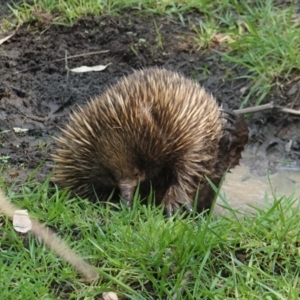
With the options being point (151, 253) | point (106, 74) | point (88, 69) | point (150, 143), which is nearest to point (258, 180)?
point (150, 143)

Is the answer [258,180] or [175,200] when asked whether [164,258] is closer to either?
[175,200]

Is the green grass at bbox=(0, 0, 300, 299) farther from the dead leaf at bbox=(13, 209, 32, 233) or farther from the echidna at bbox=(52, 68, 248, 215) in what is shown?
the echidna at bbox=(52, 68, 248, 215)

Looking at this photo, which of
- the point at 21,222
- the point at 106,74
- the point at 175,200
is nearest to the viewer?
the point at 21,222

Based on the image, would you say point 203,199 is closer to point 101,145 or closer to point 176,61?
point 101,145

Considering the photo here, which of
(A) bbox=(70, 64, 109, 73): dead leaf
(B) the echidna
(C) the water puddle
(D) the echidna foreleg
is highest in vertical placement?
(B) the echidna

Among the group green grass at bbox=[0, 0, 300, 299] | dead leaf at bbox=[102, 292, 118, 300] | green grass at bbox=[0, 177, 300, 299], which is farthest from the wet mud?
dead leaf at bbox=[102, 292, 118, 300]

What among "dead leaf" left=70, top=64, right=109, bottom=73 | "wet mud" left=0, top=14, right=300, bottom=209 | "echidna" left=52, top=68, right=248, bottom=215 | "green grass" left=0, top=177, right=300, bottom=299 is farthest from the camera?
"dead leaf" left=70, top=64, right=109, bottom=73
